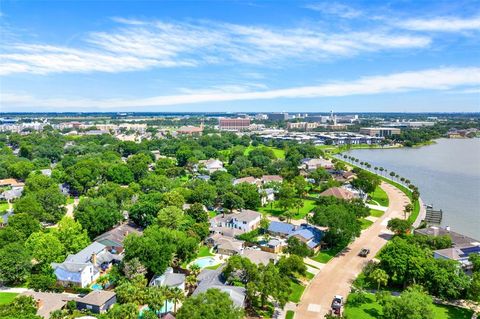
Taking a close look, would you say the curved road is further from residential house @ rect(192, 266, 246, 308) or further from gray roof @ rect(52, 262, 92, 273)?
gray roof @ rect(52, 262, 92, 273)

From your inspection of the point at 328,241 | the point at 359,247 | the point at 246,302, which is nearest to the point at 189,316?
the point at 246,302

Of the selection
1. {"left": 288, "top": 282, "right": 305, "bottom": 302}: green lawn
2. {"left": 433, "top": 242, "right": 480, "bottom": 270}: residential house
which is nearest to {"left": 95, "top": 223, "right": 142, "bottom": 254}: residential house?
{"left": 288, "top": 282, "right": 305, "bottom": 302}: green lawn

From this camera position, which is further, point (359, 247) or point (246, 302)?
point (359, 247)

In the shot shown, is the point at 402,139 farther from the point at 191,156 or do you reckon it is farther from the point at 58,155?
the point at 58,155

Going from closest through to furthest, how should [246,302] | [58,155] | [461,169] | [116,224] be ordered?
[246,302]
[116,224]
[461,169]
[58,155]

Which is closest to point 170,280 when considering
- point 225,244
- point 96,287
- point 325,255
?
point 96,287
